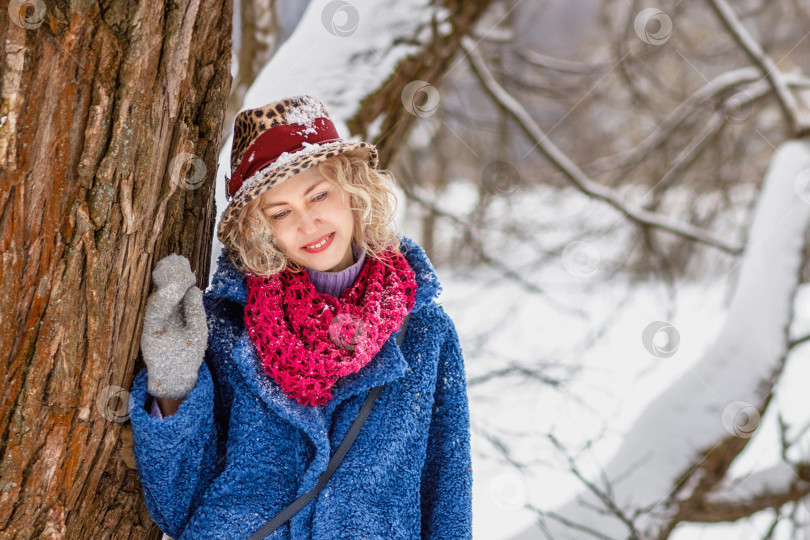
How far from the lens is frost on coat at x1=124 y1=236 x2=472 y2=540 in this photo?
1485mm

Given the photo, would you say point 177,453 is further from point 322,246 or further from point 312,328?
point 322,246

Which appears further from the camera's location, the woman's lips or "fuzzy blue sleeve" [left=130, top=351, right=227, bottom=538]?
the woman's lips

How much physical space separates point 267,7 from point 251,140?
2175 millimetres

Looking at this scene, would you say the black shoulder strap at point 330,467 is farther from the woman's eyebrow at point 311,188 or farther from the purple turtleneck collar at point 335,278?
the woman's eyebrow at point 311,188

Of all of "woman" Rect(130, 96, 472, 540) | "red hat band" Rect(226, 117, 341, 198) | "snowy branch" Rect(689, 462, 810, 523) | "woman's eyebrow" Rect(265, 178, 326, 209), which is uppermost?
"red hat band" Rect(226, 117, 341, 198)

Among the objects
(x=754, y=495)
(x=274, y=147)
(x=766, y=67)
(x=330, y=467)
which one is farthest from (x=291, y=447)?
(x=766, y=67)

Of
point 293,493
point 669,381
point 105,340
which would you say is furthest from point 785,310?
point 105,340

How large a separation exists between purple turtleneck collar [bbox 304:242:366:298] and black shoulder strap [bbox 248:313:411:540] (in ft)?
0.58

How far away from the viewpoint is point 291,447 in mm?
1619

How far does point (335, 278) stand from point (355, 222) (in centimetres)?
16

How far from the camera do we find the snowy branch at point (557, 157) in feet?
11.1

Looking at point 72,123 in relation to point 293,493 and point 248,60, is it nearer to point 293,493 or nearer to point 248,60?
point 293,493

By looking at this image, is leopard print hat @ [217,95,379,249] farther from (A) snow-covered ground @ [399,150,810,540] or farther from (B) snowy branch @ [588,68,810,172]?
(B) snowy branch @ [588,68,810,172]

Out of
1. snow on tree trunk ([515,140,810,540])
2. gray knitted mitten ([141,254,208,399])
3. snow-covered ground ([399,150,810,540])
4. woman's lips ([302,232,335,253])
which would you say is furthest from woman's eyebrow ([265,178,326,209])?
snow on tree trunk ([515,140,810,540])
